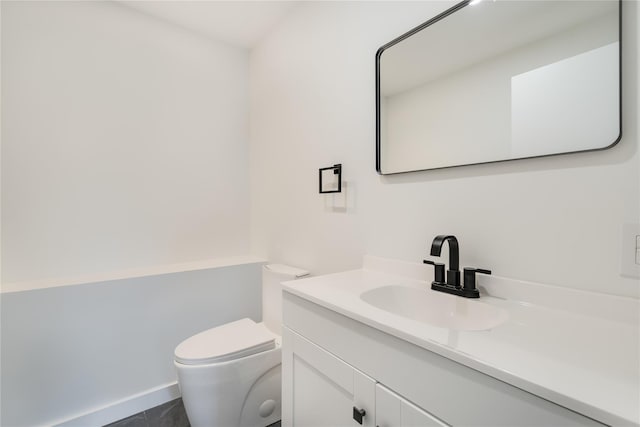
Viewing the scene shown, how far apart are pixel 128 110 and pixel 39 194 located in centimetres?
69

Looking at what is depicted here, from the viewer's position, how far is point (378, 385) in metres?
0.73

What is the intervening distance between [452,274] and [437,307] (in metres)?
0.12

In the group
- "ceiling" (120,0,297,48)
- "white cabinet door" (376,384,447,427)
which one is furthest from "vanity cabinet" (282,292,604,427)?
"ceiling" (120,0,297,48)

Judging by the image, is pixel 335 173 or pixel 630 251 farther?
pixel 335 173

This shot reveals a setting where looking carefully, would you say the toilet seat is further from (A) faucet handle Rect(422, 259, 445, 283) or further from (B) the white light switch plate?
(B) the white light switch plate

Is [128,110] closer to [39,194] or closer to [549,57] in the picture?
[39,194]

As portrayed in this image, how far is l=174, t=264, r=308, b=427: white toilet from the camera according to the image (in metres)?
1.26

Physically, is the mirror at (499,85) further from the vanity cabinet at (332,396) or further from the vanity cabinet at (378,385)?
the vanity cabinet at (332,396)

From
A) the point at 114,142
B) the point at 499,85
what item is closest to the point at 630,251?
the point at 499,85

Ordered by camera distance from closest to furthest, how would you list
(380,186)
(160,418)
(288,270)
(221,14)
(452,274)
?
(452,274) < (380,186) < (160,418) < (288,270) < (221,14)

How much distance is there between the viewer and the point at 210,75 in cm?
215

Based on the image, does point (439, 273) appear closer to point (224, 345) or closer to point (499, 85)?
point (499, 85)

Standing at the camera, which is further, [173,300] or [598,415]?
[173,300]

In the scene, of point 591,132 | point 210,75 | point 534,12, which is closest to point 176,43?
point 210,75
